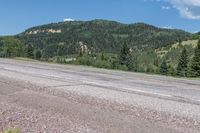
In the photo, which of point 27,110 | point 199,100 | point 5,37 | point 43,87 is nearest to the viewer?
point 27,110

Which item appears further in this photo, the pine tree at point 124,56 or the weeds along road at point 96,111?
the pine tree at point 124,56

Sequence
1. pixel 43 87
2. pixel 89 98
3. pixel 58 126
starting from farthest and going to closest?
pixel 43 87 → pixel 89 98 → pixel 58 126

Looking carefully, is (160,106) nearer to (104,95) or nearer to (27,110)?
(104,95)

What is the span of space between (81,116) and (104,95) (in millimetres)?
3314

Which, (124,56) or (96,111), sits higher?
(96,111)

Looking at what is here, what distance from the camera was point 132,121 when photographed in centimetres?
744

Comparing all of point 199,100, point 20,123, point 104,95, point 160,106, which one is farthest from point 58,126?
point 199,100

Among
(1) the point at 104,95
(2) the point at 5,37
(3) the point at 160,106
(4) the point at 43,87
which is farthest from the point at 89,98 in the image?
(2) the point at 5,37

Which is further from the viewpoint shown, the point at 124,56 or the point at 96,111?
the point at 124,56

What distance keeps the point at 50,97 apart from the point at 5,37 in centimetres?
5089

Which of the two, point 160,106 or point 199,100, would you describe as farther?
point 199,100

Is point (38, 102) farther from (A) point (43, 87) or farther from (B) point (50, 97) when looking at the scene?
(A) point (43, 87)

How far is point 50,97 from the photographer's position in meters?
10.4

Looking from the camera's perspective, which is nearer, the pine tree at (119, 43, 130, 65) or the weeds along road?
the weeds along road
